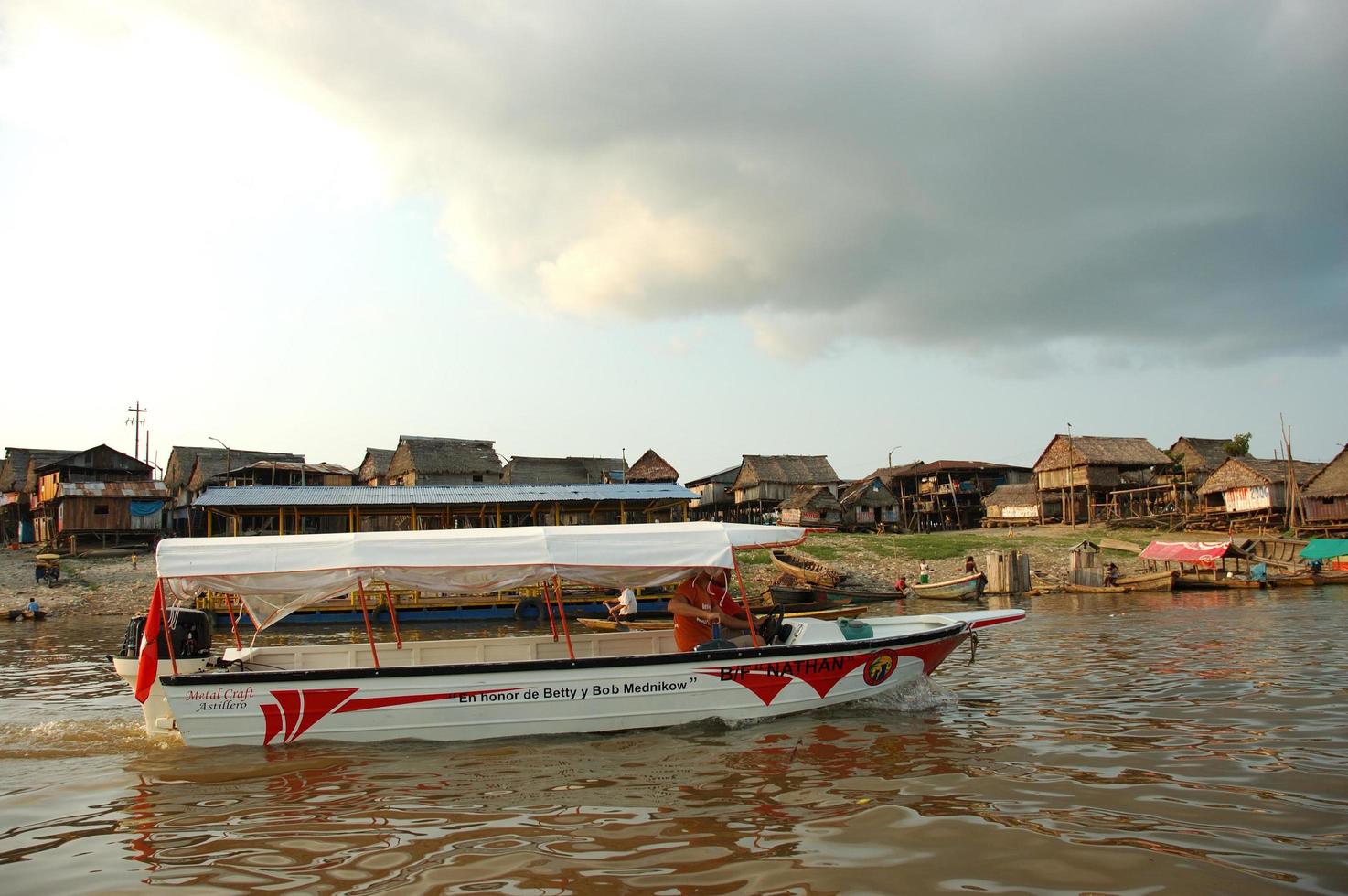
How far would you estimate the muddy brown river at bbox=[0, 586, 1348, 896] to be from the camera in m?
5.10

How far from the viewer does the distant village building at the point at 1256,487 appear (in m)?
43.5

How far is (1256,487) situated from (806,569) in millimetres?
29668

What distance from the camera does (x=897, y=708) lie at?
396 inches

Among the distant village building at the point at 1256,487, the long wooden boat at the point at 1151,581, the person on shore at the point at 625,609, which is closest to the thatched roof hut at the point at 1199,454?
the distant village building at the point at 1256,487

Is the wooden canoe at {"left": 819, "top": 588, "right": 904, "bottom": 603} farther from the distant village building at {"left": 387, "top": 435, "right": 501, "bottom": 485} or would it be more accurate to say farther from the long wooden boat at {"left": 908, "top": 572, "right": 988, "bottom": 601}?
the distant village building at {"left": 387, "top": 435, "right": 501, "bottom": 485}

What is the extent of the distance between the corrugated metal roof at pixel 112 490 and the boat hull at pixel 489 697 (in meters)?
41.2

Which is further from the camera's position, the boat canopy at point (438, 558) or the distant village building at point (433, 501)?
the distant village building at point (433, 501)

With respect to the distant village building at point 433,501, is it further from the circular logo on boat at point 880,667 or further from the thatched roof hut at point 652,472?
the circular logo on boat at point 880,667

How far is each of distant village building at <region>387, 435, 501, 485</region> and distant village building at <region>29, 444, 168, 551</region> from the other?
41.6 feet

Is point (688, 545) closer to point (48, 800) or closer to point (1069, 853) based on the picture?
point (1069, 853)

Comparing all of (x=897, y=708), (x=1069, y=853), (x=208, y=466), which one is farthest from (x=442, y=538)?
(x=208, y=466)

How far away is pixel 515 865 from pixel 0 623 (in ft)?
99.3

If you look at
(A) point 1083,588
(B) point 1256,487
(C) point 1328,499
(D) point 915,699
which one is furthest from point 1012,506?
(D) point 915,699

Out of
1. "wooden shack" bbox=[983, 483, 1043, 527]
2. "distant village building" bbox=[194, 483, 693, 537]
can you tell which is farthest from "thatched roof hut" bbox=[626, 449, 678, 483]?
"wooden shack" bbox=[983, 483, 1043, 527]
